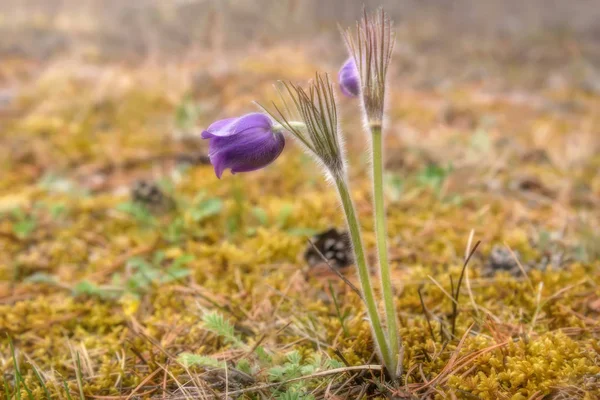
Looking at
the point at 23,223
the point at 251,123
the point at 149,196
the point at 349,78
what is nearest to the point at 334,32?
the point at 149,196

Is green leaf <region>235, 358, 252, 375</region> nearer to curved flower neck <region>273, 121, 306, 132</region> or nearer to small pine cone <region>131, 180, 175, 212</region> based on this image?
curved flower neck <region>273, 121, 306, 132</region>

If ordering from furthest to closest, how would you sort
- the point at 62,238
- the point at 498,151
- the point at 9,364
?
the point at 498,151 < the point at 62,238 < the point at 9,364

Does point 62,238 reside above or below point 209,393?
above

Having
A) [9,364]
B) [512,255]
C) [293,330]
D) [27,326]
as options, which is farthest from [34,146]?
[512,255]

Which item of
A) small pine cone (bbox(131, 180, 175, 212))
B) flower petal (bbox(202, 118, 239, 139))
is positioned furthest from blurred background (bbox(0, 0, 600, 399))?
flower petal (bbox(202, 118, 239, 139))

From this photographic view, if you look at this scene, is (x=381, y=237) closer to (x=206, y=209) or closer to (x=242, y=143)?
(x=242, y=143)

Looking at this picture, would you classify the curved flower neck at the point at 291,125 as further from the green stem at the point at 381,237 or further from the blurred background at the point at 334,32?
the blurred background at the point at 334,32

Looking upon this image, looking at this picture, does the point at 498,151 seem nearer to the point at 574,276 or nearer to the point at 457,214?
the point at 457,214
